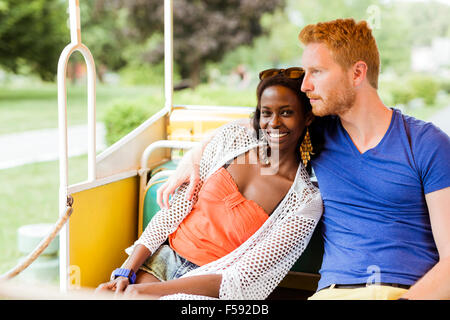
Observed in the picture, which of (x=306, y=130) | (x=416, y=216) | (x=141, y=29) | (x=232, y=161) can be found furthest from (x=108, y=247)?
(x=141, y=29)

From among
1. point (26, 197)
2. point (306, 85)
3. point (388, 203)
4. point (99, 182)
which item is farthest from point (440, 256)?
point (26, 197)

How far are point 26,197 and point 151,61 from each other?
695cm

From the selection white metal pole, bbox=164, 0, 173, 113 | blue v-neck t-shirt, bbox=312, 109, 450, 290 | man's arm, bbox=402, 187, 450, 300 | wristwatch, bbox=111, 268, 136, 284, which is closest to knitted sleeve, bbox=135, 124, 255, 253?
wristwatch, bbox=111, 268, 136, 284

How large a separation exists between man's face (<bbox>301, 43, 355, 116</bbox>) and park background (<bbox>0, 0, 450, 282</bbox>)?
15.1 ft

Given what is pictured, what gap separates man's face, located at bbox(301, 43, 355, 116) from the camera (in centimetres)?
214

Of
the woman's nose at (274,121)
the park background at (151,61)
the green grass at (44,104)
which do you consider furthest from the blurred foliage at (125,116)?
the woman's nose at (274,121)

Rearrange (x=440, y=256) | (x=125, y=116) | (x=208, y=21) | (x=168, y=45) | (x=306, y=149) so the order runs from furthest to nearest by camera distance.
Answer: (x=208, y=21) < (x=125, y=116) < (x=168, y=45) < (x=306, y=149) < (x=440, y=256)

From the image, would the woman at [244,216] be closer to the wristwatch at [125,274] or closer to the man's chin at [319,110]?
the wristwatch at [125,274]

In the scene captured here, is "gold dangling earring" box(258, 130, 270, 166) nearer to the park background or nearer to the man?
the man

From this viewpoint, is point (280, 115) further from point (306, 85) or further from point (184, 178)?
point (184, 178)

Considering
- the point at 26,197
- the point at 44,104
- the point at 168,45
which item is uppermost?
the point at 44,104

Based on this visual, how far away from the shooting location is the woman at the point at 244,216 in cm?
215

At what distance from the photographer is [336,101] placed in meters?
2.16
